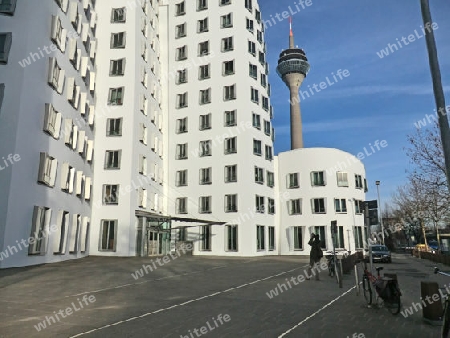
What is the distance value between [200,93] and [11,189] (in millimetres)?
27543

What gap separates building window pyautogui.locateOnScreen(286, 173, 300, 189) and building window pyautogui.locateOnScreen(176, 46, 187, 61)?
1943 cm

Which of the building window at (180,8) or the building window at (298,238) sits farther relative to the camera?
the building window at (180,8)

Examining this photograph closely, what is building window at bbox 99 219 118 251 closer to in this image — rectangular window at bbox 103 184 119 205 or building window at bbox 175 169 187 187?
rectangular window at bbox 103 184 119 205

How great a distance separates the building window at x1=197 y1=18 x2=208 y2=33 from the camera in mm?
44128

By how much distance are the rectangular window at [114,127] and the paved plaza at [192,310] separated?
1905 centimetres

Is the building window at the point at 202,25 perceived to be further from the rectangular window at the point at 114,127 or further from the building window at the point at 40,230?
the building window at the point at 40,230

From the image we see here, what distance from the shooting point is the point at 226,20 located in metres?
43.5

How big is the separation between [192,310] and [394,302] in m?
4.96

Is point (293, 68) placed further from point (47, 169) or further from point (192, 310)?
point (192, 310)

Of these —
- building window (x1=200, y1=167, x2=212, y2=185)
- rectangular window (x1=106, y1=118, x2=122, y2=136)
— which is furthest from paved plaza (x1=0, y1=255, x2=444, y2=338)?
building window (x1=200, y1=167, x2=212, y2=185)

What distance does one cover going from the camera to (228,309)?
9.36 m

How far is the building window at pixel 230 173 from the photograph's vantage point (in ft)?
127

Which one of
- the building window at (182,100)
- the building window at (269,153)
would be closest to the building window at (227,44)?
the building window at (182,100)

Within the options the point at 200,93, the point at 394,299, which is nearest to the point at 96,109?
the point at 200,93
